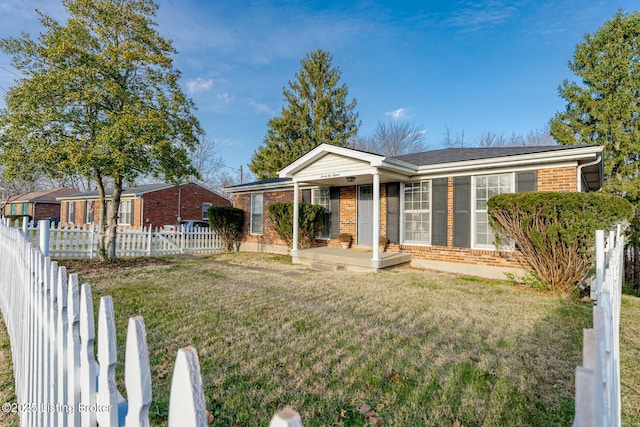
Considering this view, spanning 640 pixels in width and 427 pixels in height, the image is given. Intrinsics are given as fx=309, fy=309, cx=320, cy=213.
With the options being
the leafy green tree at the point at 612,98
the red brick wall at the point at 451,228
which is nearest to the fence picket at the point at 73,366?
the red brick wall at the point at 451,228

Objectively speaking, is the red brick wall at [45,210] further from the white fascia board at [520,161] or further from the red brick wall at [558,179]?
the red brick wall at [558,179]

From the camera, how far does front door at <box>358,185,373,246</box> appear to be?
34.6ft

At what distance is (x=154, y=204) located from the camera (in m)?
22.5

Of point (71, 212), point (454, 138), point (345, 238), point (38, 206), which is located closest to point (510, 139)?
point (454, 138)

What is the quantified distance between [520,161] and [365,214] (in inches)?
187

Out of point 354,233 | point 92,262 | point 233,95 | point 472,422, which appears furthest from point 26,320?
point 233,95

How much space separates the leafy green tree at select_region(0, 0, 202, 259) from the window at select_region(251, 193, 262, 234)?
4952 mm

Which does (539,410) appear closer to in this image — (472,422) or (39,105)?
(472,422)

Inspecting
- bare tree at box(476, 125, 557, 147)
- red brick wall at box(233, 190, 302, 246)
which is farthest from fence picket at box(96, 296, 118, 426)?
bare tree at box(476, 125, 557, 147)

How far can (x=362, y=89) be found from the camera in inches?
957

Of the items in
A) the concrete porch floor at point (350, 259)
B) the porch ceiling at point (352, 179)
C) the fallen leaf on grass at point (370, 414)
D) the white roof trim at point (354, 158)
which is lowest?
the fallen leaf on grass at point (370, 414)

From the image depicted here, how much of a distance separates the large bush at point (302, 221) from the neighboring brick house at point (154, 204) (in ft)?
38.7

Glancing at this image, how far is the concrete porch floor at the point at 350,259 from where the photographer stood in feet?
27.6

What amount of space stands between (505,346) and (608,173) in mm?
15388
